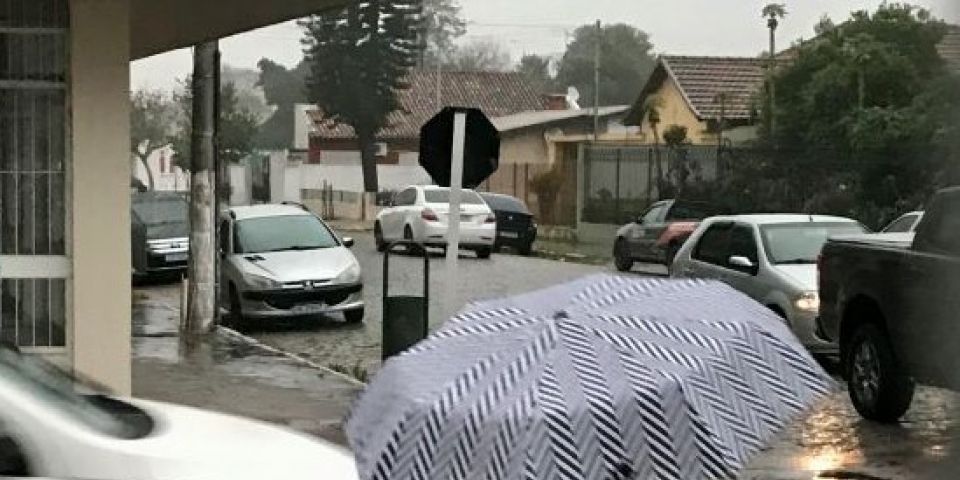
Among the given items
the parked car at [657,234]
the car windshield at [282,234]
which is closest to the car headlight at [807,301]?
the car windshield at [282,234]

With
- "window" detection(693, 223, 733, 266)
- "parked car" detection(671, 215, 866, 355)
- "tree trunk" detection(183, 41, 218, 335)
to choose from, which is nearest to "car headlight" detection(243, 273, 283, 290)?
"tree trunk" detection(183, 41, 218, 335)

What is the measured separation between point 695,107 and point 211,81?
102 ft

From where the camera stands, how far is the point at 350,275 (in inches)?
739

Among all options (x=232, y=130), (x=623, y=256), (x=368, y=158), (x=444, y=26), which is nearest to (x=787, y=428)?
(x=623, y=256)

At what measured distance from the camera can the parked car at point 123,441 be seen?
4289 millimetres

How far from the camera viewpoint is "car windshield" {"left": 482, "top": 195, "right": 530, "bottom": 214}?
113ft

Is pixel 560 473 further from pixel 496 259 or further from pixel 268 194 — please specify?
pixel 268 194

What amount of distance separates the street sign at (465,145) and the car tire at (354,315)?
7.68m

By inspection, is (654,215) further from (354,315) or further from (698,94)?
(698,94)

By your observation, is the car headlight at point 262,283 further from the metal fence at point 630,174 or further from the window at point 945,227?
the metal fence at point 630,174

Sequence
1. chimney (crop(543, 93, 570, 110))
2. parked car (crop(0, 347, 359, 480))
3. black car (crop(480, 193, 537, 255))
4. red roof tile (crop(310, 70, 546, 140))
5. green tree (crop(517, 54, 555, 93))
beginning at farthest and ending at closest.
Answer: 1. green tree (crop(517, 54, 555, 93))
2. chimney (crop(543, 93, 570, 110))
3. red roof tile (crop(310, 70, 546, 140))
4. black car (crop(480, 193, 537, 255))
5. parked car (crop(0, 347, 359, 480))

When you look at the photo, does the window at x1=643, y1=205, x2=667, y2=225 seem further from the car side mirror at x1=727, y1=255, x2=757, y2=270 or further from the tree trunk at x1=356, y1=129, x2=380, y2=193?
the tree trunk at x1=356, y1=129, x2=380, y2=193

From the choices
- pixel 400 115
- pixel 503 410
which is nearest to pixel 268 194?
pixel 400 115

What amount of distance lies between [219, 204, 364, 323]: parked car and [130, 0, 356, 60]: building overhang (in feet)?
11.4
